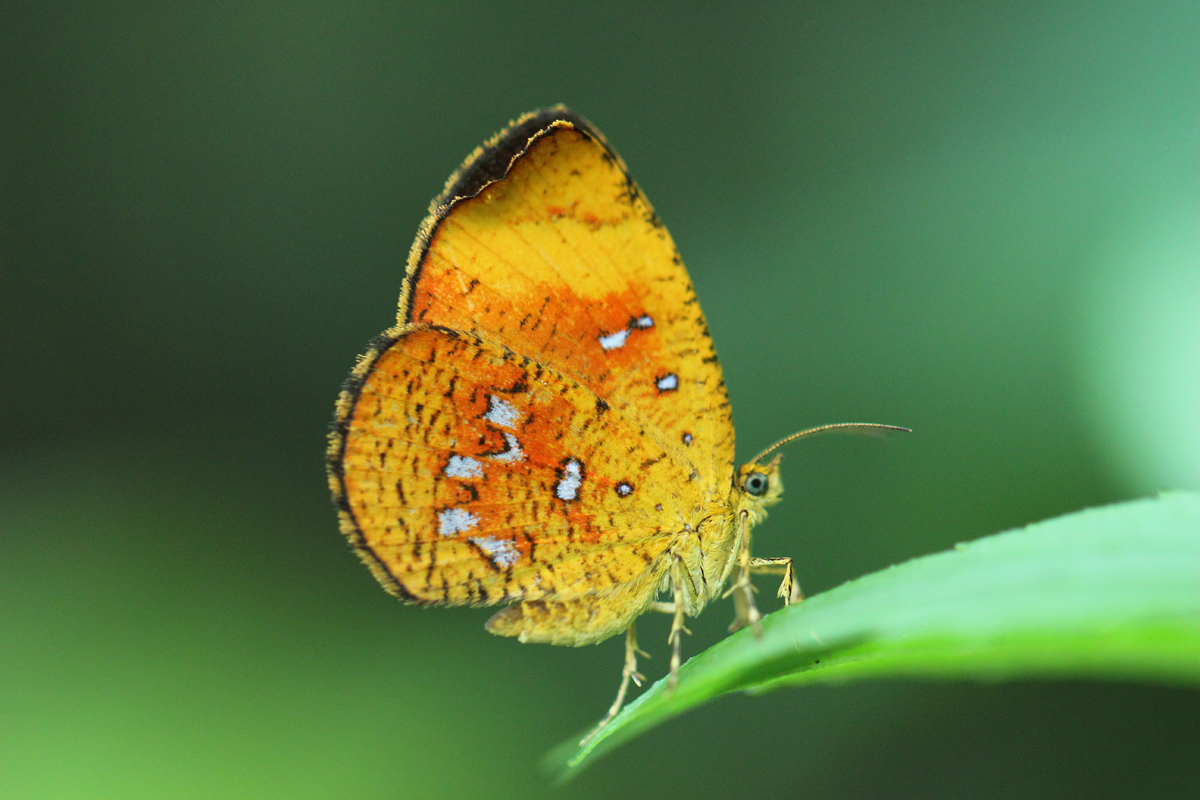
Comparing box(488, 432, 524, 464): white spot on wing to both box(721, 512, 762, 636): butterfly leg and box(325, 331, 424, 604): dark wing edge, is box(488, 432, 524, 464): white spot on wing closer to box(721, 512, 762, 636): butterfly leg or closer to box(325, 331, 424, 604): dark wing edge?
box(325, 331, 424, 604): dark wing edge

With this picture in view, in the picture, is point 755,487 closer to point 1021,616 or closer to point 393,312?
point 1021,616

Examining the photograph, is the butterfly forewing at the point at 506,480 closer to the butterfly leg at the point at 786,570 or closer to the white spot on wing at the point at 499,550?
the white spot on wing at the point at 499,550

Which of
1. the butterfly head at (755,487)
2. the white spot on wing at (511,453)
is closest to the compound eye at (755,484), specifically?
the butterfly head at (755,487)

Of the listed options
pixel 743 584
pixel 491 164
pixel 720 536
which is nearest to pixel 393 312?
pixel 491 164

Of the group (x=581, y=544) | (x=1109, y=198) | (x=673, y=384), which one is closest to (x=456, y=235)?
(x=673, y=384)

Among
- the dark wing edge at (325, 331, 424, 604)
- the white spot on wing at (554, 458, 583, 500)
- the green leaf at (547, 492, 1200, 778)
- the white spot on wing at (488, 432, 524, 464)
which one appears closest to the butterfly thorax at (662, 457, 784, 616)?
the white spot on wing at (554, 458, 583, 500)

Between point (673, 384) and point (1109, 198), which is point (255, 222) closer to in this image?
point (673, 384)
